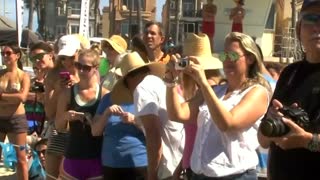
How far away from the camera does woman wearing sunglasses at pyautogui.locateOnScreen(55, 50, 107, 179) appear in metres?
4.16

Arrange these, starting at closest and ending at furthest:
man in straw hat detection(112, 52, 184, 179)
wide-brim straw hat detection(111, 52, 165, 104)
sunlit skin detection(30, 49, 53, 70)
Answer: man in straw hat detection(112, 52, 184, 179)
wide-brim straw hat detection(111, 52, 165, 104)
sunlit skin detection(30, 49, 53, 70)

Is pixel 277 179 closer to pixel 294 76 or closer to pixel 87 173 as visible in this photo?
pixel 294 76

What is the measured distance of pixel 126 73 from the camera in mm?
4027

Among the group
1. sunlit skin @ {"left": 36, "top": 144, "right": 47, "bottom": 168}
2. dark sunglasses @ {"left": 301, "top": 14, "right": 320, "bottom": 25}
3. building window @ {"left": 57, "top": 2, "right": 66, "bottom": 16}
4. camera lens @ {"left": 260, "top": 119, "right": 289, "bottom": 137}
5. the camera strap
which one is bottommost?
sunlit skin @ {"left": 36, "top": 144, "right": 47, "bottom": 168}

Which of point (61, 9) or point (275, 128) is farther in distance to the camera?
point (61, 9)

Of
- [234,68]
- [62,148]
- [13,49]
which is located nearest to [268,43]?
[13,49]

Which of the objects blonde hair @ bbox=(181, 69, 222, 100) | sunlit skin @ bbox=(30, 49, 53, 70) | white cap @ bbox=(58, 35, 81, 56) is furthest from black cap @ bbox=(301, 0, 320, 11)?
sunlit skin @ bbox=(30, 49, 53, 70)

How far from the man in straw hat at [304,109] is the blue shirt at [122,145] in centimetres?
152

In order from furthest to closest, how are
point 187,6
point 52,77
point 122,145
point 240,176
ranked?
point 187,6 < point 52,77 < point 122,145 < point 240,176

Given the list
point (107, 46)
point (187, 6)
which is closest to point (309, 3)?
point (107, 46)

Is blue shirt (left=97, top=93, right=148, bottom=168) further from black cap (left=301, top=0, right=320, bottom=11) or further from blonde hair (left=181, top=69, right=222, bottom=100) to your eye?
black cap (left=301, top=0, right=320, bottom=11)

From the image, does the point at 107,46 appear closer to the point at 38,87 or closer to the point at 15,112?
the point at 38,87

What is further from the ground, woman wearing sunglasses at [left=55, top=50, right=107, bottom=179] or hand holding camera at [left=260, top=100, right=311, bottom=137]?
hand holding camera at [left=260, top=100, right=311, bottom=137]

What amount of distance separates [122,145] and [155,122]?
36 centimetres
